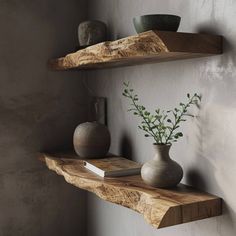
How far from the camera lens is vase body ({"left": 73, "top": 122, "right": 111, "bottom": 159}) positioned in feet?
4.95

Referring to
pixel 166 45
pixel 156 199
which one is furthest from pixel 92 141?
pixel 166 45

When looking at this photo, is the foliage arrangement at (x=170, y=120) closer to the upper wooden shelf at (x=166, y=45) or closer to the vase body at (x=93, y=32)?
the upper wooden shelf at (x=166, y=45)

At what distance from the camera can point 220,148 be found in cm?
101

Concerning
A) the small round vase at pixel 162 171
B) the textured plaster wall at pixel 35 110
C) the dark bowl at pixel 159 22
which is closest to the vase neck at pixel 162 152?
the small round vase at pixel 162 171

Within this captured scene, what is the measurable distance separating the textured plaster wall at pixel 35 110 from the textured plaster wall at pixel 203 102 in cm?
39

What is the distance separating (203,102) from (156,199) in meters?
0.33

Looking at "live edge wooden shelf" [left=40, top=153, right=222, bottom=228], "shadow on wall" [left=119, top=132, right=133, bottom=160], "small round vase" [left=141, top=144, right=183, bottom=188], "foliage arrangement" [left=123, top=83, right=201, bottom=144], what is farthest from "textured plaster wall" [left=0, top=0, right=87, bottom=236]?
"small round vase" [left=141, top=144, right=183, bottom=188]

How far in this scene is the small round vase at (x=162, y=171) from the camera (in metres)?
1.07

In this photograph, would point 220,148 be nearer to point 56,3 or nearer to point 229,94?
point 229,94

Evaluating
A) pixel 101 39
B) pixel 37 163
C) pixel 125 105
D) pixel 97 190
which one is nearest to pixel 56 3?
pixel 101 39

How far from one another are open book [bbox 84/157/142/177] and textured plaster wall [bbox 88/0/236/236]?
7 centimetres

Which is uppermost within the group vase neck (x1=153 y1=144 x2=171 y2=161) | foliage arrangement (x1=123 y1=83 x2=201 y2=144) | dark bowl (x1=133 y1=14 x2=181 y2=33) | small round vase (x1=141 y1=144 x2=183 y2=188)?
dark bowl (x1=133 y1=14 x2=181 y2=33)

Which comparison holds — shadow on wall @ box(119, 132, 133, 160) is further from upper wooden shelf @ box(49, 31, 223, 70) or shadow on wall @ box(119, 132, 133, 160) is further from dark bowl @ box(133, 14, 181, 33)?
dark bowl @ box(133, 14, 181, 33)

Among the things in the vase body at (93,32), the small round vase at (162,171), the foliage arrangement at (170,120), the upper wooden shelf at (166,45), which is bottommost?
the small round vase at (162,171)
